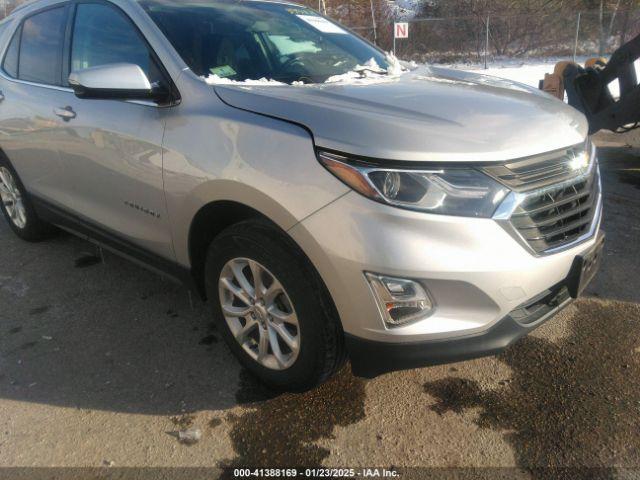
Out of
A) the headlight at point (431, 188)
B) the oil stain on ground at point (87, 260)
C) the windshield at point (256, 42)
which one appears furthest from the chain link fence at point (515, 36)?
the headlight at point (431, 188)

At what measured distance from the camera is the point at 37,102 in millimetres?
3303

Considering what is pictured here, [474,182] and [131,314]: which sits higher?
[474,182]

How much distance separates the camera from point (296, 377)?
2221 millimetres

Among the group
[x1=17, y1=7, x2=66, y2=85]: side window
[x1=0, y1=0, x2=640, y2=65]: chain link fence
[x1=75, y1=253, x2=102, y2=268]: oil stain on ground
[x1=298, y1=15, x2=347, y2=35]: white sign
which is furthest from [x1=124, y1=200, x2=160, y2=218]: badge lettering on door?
[x1=0, y1=0, x2=640, y2=65]: chain link fence

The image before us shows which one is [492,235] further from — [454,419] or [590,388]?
[590,388]

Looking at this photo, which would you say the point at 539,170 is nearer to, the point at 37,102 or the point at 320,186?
the point at 320,186

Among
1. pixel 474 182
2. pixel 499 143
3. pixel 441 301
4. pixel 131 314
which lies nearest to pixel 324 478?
pixel 441 301

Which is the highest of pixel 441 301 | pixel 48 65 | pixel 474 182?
pixel 48 65

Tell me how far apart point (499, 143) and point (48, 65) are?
2.96 m

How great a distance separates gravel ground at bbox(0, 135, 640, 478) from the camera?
6.82ft

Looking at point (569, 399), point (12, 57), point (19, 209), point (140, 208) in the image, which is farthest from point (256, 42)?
point (19, 209)

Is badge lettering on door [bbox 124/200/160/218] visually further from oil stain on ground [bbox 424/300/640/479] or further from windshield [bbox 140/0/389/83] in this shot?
oil stain on ground [bbox 424/300/640/479]

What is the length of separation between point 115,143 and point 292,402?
1576mm

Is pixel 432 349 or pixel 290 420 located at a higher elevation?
pixel 432 349
